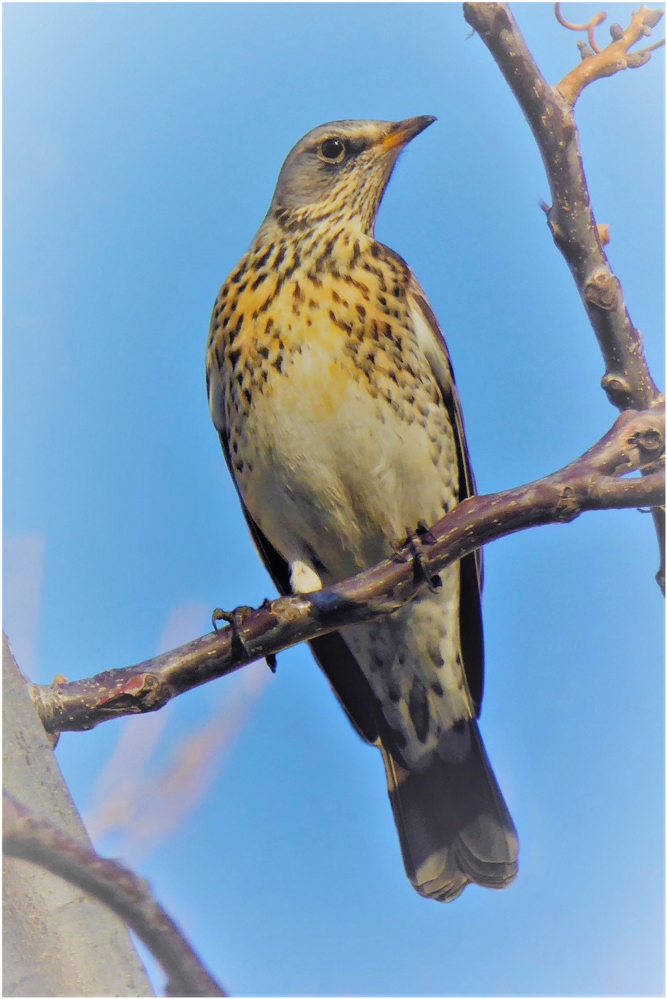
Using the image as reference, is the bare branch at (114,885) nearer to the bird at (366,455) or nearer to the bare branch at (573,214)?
the bare branch at (573,214)

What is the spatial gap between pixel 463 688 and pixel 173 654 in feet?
6.67

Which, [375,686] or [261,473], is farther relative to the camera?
[375,686]

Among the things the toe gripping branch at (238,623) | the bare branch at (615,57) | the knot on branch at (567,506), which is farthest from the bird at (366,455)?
the bare branch at (615,57)

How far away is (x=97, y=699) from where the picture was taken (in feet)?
8.14

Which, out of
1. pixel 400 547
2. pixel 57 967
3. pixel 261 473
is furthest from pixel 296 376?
pixel 57 967

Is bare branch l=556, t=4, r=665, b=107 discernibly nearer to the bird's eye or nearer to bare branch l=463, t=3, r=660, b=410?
bare branch l=463, t=3, r=660, b=410

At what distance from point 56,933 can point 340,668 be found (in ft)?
9.70

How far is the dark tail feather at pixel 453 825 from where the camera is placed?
13.3 ft

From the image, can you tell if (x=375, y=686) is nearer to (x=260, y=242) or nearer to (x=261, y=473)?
(x=261, y=473)

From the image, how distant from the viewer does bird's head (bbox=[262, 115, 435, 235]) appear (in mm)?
4324

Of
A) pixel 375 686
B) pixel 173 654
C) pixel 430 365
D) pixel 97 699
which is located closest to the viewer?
pixel 97 699

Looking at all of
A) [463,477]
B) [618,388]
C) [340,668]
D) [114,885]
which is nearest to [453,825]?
[340,668]

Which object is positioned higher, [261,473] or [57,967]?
[261,473]

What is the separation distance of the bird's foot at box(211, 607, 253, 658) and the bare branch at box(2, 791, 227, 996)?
4.02 feet
